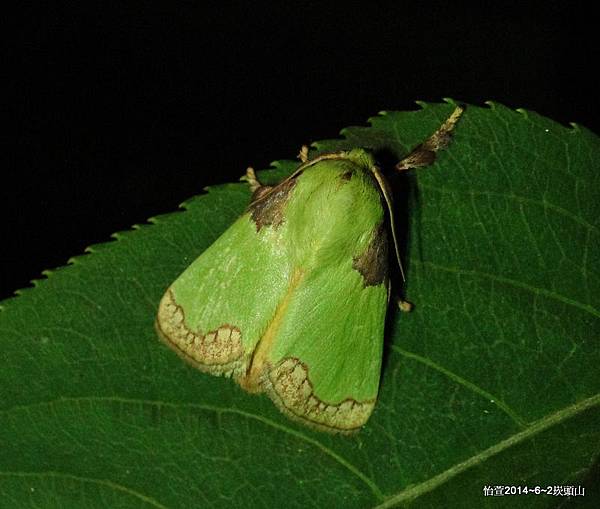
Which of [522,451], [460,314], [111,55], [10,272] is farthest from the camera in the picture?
[111,55]

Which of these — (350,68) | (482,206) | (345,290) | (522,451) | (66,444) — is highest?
(350,68)

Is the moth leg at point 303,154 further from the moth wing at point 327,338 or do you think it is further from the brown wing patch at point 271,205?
the moth wing at point 327,338

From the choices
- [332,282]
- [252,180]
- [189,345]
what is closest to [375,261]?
[332,282]

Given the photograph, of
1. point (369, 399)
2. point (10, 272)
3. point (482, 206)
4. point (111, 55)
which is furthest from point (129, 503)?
point (111, 55)

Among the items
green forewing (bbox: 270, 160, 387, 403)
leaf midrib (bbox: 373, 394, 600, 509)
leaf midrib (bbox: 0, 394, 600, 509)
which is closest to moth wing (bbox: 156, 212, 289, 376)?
green forewing (bbox: 270, 160, 387, 403)

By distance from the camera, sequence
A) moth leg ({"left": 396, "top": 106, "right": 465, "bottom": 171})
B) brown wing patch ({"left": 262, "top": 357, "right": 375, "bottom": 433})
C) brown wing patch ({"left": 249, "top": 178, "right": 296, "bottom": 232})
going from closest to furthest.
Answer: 1. brown wing patch ({"left": 262, "top": 357, "right": 375, "bottom": 433})
2. moth leg ({"left": 396, "top": 106, "right": 465, "bottom": 171})
3. brown wing patch ({"left": 249, "top": 178, "right": 296, "bottom": 232})

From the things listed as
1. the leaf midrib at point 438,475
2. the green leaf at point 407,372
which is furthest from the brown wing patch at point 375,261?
the leaf midrib at point 438,475

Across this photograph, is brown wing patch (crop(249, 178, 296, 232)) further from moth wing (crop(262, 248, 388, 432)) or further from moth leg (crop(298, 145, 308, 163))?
moth wing (crop(262, 248, 388, 432))

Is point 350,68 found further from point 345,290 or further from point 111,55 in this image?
point 345,290

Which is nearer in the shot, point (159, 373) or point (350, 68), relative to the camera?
point (159, 373)
